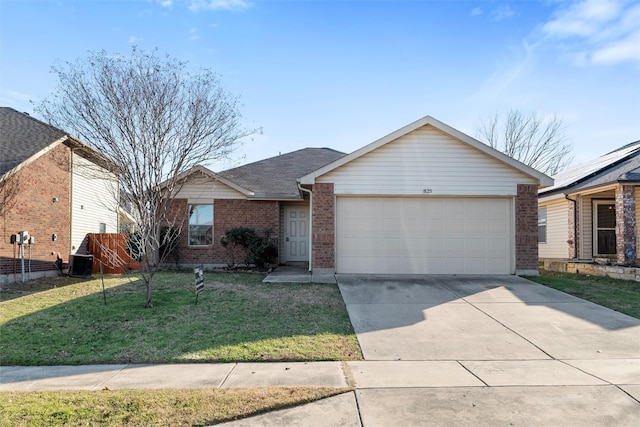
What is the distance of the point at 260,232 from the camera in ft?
49.7

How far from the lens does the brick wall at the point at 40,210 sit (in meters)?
11.4

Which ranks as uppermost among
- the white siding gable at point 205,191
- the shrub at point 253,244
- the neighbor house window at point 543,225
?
the white siding gable at point 205,191

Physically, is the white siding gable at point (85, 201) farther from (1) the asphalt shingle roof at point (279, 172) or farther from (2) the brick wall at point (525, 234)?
(2) the brick wall at point (525, 234)

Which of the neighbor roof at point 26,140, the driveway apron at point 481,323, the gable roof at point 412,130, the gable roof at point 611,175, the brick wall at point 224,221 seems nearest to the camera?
the driveway apron at point 481,323

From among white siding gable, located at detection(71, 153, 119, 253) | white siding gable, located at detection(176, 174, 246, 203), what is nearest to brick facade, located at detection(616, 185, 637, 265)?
white siding gable, located at detection(176, 174, 246, 203)

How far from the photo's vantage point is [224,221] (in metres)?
15.2

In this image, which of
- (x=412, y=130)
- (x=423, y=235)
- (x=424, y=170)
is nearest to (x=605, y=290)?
(x=423, y=235)

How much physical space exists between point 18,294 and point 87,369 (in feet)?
20.7

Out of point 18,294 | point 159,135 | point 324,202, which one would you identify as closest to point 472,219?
point 324,202

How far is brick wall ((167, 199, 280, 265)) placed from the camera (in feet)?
49.7

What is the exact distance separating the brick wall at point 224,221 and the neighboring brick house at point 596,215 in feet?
35.9

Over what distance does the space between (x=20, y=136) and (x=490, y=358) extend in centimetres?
1474

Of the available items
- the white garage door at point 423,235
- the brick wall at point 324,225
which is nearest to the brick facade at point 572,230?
the white garage door at point 423,235

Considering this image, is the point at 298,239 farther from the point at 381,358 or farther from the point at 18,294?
the point at 381,358
